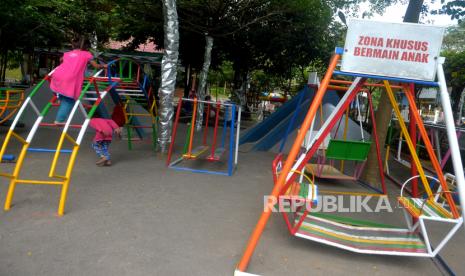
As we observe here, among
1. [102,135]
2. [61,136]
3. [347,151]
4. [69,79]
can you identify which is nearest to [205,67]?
[102,135]

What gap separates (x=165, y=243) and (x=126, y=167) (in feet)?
10.5

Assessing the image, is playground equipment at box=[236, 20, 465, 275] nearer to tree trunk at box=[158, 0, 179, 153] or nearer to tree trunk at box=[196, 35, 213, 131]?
tree trunk at box=[158, 0, 179, 153]

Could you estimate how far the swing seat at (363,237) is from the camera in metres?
3.60

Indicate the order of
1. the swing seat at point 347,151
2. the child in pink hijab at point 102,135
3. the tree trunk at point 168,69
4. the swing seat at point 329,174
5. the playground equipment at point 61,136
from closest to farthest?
the playground equipment at point 61,136
the swing seat at point 347,151
the child in pink hijab at point 102,135
the swing seat at point 329,174
the tree trunk at point 168,69

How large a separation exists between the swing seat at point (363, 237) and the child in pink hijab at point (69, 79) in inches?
120

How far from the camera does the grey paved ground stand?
3291 millimetres

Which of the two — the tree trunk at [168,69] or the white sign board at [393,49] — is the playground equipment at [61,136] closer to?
the tree trunk at [168,69]

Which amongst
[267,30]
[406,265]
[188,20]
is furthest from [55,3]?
[406,265]

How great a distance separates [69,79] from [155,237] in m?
2.30

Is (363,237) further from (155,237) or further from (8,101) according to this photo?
(8,101)

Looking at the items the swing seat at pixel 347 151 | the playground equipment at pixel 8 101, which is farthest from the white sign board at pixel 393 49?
the playground equipment at pixel 8 101

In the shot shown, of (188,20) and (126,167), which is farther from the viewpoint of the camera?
(188,20)

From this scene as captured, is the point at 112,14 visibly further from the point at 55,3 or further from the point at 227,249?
the point at 227,249

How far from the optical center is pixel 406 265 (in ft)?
12.3
